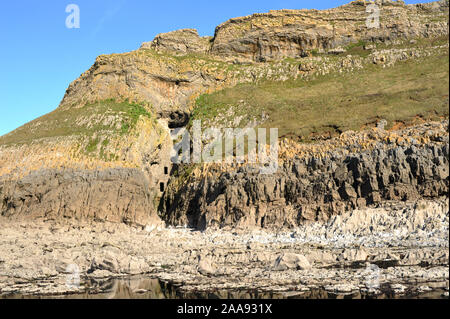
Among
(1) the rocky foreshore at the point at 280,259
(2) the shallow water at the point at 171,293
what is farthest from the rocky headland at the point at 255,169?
(2) the shallow water at the point at 171,293

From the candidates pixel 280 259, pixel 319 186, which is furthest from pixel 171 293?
pixel 319 186

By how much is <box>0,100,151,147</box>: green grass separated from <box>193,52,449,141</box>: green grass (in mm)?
8851

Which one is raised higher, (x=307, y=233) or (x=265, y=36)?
(x=265, y=36)

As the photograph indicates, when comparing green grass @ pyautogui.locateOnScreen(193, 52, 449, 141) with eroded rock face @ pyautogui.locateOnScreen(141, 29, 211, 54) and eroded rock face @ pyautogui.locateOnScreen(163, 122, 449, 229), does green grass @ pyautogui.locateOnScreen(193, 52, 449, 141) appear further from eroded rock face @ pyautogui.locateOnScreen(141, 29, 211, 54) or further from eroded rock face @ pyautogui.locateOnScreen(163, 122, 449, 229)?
eroded rock face @ pyautogui.locateOnScreen(141, 29, 211, 54)

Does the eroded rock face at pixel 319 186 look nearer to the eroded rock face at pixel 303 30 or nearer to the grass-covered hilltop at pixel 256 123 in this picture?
the grass-covered hilltop at pixel 256 123

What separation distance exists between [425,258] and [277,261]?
6.70 metres

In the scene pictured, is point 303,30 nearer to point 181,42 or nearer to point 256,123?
point 181,42

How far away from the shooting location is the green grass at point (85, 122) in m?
51.8

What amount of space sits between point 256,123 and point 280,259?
3068 cm

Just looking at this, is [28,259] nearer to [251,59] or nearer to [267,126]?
[267,126]

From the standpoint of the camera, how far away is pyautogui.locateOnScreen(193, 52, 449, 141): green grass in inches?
1545

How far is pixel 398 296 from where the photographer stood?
14.1 metres

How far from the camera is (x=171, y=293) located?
17125 millimetres

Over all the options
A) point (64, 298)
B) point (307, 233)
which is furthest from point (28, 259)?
point (307, 233)
